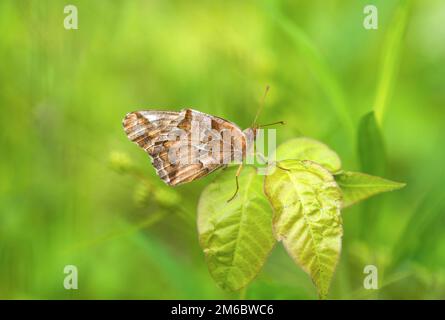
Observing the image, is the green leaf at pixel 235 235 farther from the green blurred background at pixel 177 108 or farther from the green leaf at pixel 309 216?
the green blurred background at pixel 177 108

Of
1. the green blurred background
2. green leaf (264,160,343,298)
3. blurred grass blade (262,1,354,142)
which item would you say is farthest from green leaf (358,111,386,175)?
green leaf (264,160,343,298)

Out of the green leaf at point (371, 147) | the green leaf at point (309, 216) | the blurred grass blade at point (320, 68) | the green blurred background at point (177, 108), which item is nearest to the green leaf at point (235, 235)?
the green leaf at point (309, 216)

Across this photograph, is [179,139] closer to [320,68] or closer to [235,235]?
[235,235]

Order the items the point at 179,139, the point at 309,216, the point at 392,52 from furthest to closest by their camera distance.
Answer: the point at 392,52
the point at 179,139
the point at 309,216

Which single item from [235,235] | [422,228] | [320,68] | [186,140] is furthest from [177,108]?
[235,235]

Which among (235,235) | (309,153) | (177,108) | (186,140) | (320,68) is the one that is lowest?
(235,235)
